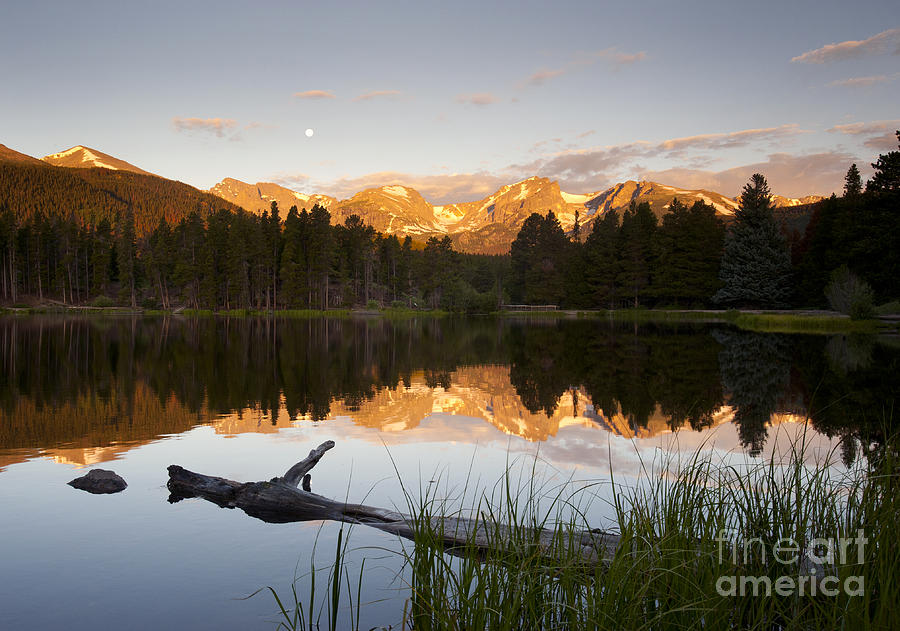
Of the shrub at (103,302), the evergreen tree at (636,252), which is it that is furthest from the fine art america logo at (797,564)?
the shrub at (103,302)

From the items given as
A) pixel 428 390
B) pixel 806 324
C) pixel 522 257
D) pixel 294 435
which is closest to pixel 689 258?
pixel 806 324

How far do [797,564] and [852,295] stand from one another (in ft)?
150

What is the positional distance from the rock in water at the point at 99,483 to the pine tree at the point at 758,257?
219 feet

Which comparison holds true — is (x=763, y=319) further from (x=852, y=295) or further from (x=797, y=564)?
Answer: (x=797, y=564)

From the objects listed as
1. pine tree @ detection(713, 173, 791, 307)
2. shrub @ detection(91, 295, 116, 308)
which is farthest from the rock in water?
shrub @ detection(91, 295, 116, 308)

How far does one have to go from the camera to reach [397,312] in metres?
91.6

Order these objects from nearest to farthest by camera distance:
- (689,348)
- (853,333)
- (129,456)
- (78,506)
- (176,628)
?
(176,628), (78,506), (129,456), (689,348), (853,333)

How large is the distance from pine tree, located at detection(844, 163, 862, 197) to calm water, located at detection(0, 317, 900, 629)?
1453 inches

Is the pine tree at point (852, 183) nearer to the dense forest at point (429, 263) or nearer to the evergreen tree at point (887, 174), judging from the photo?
the dense forest at point (429, 263)

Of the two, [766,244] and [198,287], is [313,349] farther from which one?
[198,287]

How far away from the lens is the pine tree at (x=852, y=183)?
56812 millimetres

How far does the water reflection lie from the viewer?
12102mm

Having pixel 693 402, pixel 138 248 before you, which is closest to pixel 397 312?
pixel 138 248

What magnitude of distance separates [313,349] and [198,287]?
70743 millimetres
